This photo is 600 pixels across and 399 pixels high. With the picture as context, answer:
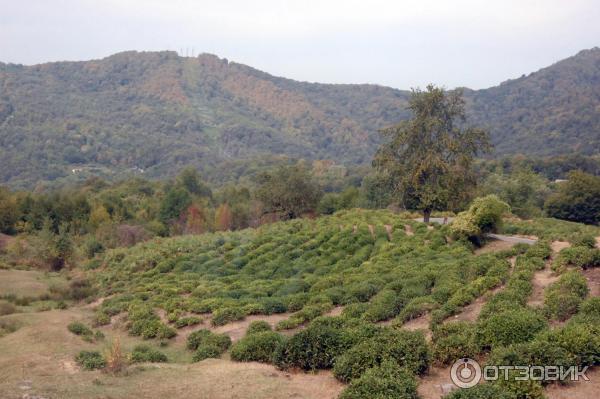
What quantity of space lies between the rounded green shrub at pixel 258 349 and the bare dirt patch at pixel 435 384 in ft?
9.93

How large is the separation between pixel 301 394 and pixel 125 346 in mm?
7720

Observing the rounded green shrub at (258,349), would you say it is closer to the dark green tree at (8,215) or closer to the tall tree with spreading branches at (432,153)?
the tall tree with spreading branches at (432,153)

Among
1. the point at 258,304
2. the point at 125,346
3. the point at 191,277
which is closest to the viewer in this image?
the point at 125,346

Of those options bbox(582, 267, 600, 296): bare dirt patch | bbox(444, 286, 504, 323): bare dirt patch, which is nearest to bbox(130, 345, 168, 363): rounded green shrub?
bbox(444, 286, 504, 323): bare dirt patch

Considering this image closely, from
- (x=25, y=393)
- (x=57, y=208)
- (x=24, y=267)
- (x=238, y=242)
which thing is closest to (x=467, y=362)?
(x=25, y=393)

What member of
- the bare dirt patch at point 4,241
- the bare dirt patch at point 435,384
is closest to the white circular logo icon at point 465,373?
the bare dirt patch at point 435,384

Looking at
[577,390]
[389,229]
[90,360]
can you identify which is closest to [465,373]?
[577,390]

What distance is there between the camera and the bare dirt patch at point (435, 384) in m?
7.97

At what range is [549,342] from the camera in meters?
8.04

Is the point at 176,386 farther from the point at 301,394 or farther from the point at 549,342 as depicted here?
the point at 549,342

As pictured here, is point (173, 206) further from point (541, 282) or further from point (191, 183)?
point (541, 282)

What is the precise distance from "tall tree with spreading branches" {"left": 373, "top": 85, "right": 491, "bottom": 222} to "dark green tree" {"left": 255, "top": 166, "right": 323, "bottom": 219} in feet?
46.0

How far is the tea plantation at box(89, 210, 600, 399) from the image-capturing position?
8461mm

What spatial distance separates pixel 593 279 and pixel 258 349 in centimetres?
909
